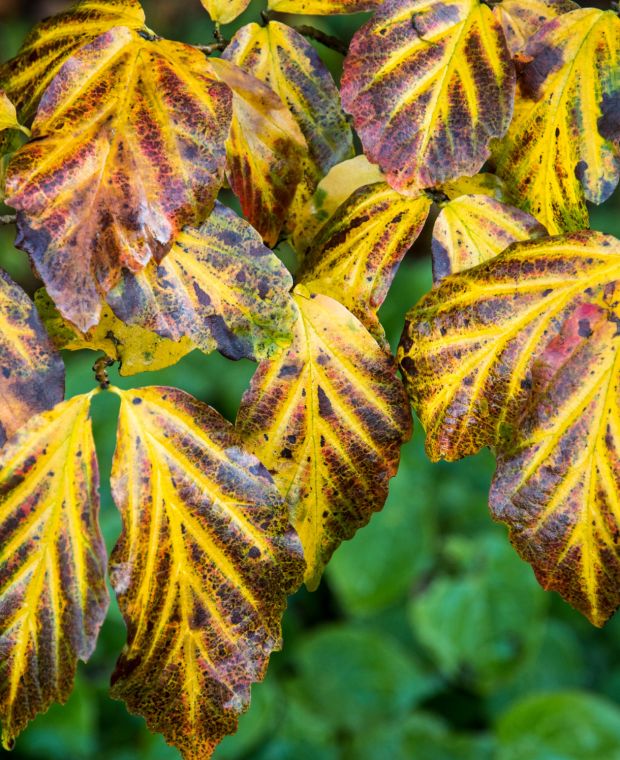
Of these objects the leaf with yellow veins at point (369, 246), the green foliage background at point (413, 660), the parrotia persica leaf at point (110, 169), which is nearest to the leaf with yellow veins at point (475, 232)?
the leaf with yellow veins at point (369, 246)

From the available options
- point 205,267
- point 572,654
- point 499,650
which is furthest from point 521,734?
point 205,267

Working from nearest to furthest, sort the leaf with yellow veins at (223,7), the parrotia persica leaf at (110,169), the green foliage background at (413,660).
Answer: the parrotia persica leaf at (110,169) < the leaf with yellow veins at (223,7) < the green foliage background at (413,660)

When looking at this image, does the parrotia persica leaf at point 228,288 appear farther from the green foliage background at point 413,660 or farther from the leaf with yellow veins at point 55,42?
the green foliage background at point 413,660

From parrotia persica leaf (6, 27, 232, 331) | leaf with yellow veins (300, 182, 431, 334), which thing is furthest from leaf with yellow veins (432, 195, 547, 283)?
parrotia persica leaf (6, 27, 232, 331)

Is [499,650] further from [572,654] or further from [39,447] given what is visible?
[39,447]

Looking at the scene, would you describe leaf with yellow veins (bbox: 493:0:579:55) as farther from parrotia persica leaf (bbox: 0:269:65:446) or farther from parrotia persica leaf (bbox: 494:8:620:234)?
parrotia persica leaf (bbox: 0:269:65:446)
